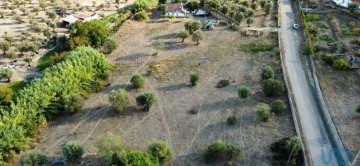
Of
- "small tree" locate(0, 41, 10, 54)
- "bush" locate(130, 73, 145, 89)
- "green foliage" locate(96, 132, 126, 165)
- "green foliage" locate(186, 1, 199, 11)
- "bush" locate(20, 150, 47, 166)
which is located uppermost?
"green foliage" locate(186, 1, 199, 11)

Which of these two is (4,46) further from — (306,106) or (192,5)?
(306,106)

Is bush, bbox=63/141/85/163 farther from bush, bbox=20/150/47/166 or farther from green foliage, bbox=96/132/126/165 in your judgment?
bush, bbox=20/150/47/166

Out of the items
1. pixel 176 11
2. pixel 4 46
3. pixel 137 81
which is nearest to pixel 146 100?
pixel 137 81

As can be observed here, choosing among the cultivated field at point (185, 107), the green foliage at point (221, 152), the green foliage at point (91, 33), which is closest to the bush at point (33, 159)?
the cultivated field at point (185, 107)

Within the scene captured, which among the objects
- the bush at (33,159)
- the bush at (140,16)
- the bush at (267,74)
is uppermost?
the bush at (140,16)

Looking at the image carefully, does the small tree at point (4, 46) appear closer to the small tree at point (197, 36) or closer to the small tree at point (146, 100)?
the small tree at point (146, 100)

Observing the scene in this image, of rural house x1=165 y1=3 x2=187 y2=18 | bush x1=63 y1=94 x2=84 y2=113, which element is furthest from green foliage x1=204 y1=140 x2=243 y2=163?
rural house x1=165 y1=3 x2=187 y2=18
